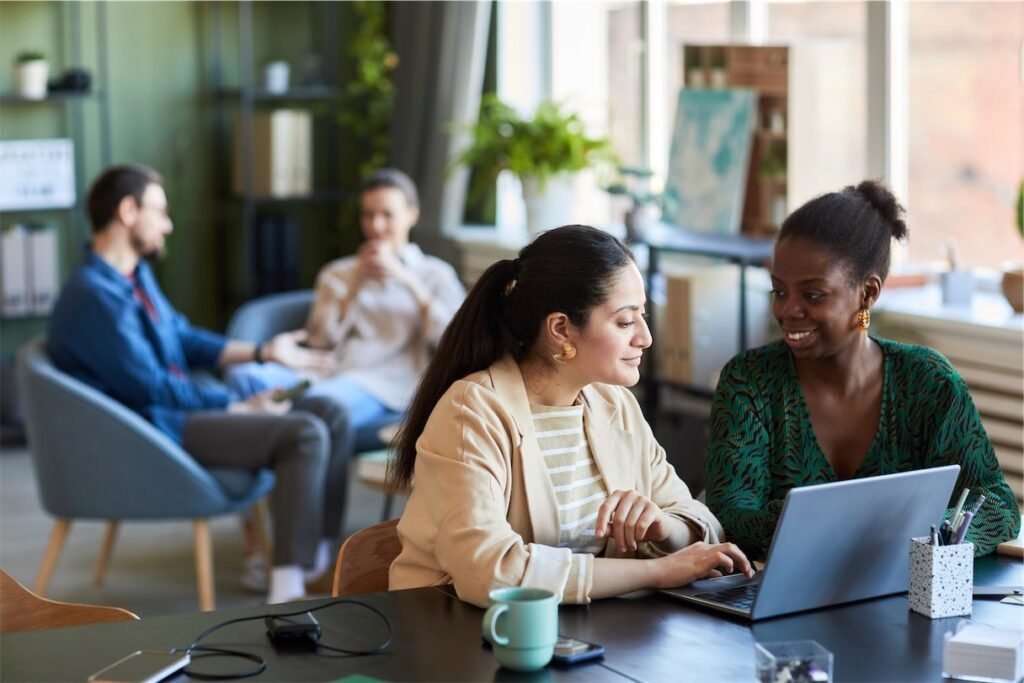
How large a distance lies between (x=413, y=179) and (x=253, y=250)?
0.79 metres

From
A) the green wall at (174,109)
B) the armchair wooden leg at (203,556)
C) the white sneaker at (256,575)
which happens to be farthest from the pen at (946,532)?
the green wall at (174,109)

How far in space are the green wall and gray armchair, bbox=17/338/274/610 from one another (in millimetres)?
2597

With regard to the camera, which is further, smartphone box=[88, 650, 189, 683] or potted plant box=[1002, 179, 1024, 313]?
potted plant box=[1002, 179, 1024, 313]

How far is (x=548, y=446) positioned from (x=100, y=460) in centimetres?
196

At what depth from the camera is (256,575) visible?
4266 mm

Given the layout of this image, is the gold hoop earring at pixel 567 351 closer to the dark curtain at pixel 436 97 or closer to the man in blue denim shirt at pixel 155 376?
the man in blue denim shirt at pixel 155 376

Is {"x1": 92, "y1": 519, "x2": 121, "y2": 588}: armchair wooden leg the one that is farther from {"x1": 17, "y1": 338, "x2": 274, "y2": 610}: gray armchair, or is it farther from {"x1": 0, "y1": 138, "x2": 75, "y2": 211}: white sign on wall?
{"x1": 0, "y1": 138, "x2": 75, "y2": 211}: white sign on wall

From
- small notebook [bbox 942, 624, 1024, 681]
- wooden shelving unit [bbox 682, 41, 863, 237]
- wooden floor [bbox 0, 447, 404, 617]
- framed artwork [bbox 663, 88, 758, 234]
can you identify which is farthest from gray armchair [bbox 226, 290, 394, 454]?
small notebook [bbox 942, 624, 1024, 681]

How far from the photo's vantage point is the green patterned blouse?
228cm

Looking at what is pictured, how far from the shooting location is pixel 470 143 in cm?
576

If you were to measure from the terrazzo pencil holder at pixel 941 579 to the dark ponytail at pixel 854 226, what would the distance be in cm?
61

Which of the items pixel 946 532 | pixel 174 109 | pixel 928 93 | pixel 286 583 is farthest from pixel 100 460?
pixel 174 109

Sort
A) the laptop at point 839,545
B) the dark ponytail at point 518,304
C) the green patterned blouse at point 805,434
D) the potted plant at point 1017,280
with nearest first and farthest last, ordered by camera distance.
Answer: the laptop at point 839,545, the dark ponytail at point 518,304, the green patterned blouse at point 805,434, the potted plant at point 1017,280

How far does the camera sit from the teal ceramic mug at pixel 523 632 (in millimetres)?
1609
